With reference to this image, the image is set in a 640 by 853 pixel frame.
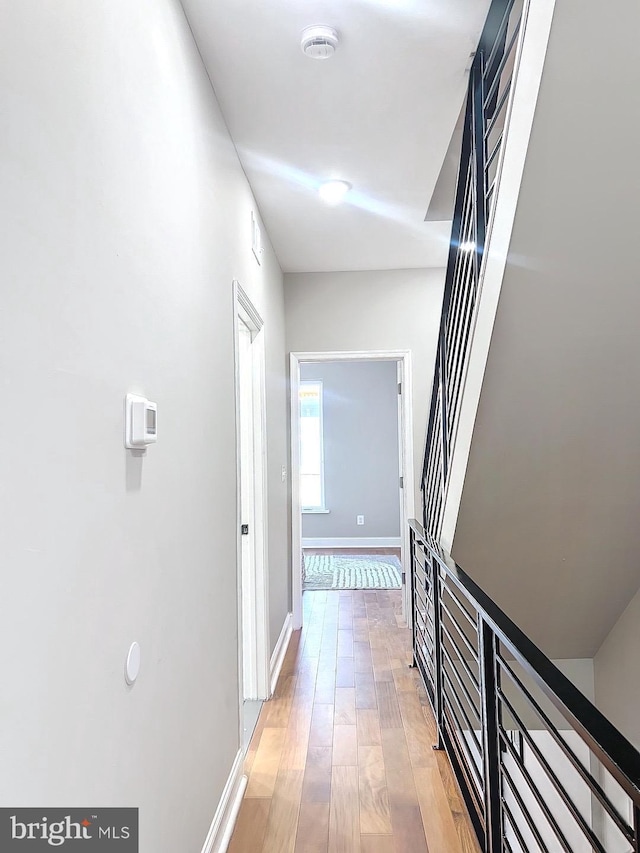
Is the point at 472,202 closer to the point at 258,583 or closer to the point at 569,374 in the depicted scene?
the point at 569,374

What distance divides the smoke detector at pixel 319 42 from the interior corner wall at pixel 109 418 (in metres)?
0.36

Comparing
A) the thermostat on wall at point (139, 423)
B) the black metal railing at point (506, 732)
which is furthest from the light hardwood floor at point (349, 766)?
the thermostat on wall at point (139, 423)

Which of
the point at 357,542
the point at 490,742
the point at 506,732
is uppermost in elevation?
the point at 490,742

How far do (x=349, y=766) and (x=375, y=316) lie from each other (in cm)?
291

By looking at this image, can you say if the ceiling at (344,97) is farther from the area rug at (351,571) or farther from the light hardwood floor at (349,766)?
the area rug at (351,571)

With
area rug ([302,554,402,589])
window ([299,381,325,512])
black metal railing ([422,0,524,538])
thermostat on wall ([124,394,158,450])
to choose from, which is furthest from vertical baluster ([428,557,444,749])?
window ([299,381,325,512])

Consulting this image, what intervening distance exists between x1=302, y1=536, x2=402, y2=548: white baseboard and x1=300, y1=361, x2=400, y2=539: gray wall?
0.05 meters

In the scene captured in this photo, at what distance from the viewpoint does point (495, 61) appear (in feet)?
5.72

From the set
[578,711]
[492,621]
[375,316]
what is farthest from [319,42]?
[375,316]

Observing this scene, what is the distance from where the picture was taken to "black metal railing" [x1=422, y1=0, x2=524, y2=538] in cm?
173

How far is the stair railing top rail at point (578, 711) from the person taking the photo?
782 millimetres

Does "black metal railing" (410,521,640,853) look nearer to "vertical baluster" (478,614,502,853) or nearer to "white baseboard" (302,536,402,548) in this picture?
"vertical baluster" (478,614,502,853)

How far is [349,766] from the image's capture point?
2367 millimetres

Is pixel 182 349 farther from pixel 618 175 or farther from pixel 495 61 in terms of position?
pixel 495 61
